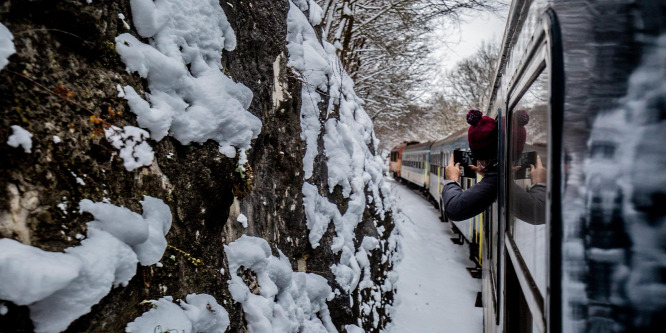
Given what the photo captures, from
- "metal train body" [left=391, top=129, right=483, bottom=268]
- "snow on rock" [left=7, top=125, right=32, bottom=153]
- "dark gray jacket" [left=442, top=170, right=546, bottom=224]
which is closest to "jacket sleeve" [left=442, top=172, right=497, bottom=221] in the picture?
"dark gray jacket" [left=442, top=170, right=546, bottom=224]

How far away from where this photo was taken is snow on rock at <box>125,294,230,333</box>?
1.53 m

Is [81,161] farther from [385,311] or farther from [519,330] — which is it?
[385,311]

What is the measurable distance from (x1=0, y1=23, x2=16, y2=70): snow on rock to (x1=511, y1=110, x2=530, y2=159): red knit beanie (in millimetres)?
1737

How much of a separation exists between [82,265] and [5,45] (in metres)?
0.73

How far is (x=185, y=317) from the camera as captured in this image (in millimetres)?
1664

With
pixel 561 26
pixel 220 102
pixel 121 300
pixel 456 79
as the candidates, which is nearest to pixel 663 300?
pixel 561 26

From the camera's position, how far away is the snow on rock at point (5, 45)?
4.21ft

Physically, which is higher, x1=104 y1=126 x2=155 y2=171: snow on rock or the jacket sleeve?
x1=104 y1=126 x2=155 y2=171: snow on rock

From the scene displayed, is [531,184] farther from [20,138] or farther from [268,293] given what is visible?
[268,293]

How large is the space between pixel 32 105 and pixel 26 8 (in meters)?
0.36

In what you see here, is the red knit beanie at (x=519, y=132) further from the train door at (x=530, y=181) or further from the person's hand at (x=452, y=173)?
the person's hand at (x=452, y=173)

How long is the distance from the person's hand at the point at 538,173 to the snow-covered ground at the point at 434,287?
4485 millimetres

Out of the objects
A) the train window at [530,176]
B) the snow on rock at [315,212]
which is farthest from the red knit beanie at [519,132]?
the snow on rock at [315,212]

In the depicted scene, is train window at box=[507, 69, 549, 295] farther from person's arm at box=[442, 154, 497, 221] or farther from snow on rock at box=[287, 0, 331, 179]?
snow on rock at box=[287, 0, 331, 179]
